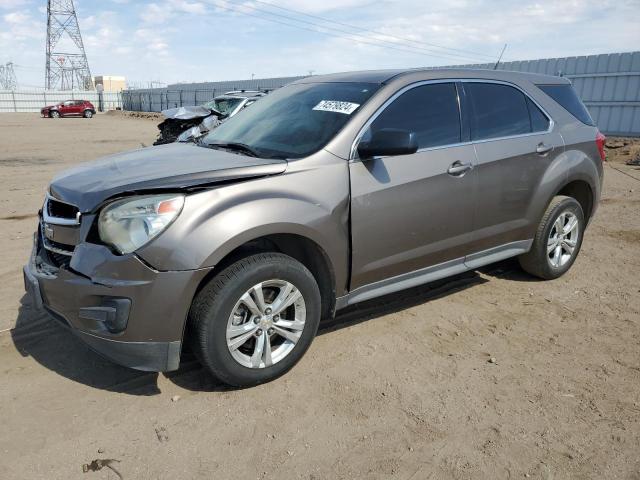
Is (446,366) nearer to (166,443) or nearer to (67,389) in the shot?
(166,443)

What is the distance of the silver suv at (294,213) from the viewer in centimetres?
277

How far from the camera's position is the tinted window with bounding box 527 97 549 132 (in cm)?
451

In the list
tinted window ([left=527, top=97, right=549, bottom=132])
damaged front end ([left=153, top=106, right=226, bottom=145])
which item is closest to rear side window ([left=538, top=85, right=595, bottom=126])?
tinted window ([left=527, top=97, right=549, bottom=132])

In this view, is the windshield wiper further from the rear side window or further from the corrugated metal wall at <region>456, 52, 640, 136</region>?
the corrugated metal wall at <region>456, 52, 640, 136</region>

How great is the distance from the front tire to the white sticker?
1.10 m

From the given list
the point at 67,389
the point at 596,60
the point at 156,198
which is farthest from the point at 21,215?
the point at 596,60

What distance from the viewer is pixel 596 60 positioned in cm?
1533

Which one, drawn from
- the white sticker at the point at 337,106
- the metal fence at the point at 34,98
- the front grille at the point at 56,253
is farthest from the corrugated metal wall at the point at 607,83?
the metal fence at the point at 34,98

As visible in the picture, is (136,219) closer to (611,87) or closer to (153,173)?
(153,173)

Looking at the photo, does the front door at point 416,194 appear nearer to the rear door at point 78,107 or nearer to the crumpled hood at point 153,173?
the crumpled hood at point 153,173

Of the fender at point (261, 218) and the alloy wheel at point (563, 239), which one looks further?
the alloy wheel at point (563, 239)

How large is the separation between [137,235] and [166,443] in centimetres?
107

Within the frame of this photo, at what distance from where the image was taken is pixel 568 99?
16.1ft

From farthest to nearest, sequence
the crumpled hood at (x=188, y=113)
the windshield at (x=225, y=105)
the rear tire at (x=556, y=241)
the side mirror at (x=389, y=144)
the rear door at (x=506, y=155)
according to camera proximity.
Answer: the windshield at (x=225, y=105) < the crumpled hood at (x=188, y=113) < the rear tire at (x=556, y=241) < the rear door at (x=506, y=155) < the side mirror at (x=389, y=144)
